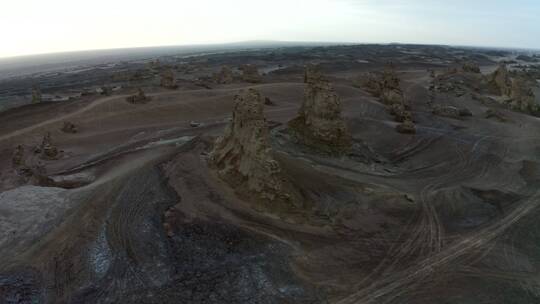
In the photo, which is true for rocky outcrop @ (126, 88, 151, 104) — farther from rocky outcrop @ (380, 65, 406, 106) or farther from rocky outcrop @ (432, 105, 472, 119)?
rocky outcrop @ (432, 105, 472, 119)

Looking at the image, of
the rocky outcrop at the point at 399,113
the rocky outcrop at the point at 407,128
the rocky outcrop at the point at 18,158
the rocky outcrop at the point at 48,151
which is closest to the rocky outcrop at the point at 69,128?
the rocky outcrop at the point at 48,151

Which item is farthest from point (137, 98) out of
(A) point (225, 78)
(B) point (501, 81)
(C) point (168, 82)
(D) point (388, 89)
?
(B) point (501, 81)

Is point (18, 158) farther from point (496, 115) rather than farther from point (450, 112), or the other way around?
point (496, 115)

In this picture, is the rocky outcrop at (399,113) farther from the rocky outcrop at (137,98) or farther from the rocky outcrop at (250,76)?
the rocky outcrop at (137,98)

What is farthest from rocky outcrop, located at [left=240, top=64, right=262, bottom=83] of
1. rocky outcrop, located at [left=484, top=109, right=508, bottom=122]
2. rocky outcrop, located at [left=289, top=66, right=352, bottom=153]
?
rocky outcrop, located at [left=484, top=109, right=508, bottom=122]

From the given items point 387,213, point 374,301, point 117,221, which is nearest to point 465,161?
point 387,213

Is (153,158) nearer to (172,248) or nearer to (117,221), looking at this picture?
(117,221)
